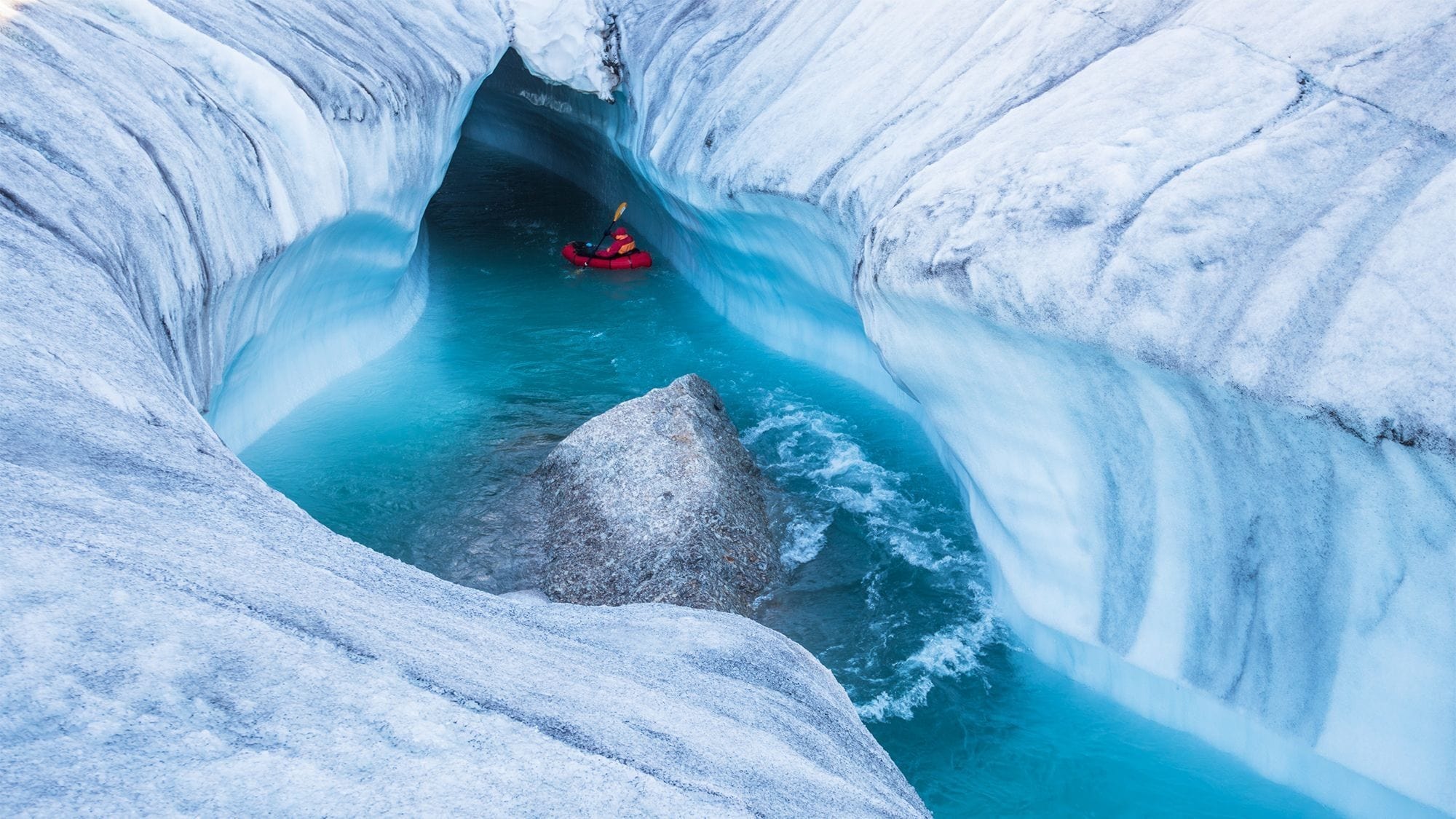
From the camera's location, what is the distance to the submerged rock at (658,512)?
5.06 m

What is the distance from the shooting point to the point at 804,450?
22.0 feet

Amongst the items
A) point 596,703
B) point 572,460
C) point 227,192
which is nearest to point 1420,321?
point 596,703

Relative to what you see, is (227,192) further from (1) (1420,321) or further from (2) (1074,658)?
(1) (1420,321)

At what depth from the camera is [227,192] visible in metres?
5.18

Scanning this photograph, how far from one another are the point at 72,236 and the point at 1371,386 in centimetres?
420

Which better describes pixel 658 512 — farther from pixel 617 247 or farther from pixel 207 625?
pixel 617 247

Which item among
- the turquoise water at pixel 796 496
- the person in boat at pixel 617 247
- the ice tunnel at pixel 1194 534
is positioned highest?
the ice tunnel at pixel 1194 534

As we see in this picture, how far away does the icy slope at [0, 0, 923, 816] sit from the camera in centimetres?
179

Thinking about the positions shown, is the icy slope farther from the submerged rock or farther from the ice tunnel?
the submerged rock

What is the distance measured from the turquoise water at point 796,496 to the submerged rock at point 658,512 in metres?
0.24

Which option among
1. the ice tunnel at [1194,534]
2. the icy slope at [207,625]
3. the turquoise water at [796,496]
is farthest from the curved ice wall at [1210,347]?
the icy slope at [207,625]

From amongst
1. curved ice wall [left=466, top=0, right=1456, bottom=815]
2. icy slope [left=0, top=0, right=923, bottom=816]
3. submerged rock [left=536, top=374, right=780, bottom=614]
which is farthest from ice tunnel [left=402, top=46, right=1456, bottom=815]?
icy slope [left=0, top=0, right=923, bottom=816]

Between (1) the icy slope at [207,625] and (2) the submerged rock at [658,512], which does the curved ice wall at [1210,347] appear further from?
(1) the icy slope at [207,625]

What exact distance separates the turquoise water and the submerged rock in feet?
0.80
